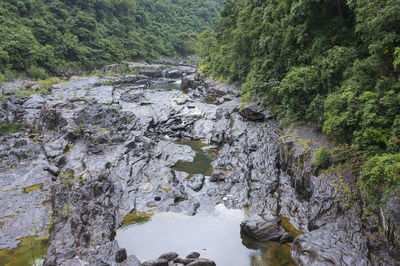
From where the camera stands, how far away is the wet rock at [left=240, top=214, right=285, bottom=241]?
1138 cm

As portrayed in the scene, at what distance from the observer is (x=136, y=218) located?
13.5 m

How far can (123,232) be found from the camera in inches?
494

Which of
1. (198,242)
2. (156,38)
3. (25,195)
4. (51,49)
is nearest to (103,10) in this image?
(156,38)

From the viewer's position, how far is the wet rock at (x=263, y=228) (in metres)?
11.4

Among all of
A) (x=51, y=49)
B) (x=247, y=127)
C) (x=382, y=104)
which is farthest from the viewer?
(x=51, y=49)

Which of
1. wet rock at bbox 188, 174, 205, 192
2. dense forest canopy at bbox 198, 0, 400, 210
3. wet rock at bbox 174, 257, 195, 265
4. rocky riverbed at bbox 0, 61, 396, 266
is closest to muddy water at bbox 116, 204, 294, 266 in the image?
rocky riverbed at bbox 0, 61, 396, 266

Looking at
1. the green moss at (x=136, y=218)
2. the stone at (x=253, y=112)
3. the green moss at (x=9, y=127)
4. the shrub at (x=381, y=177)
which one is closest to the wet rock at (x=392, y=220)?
the shrub at (x=381, y=177)

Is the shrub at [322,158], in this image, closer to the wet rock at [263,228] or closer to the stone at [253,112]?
the wet rock at [263,228]

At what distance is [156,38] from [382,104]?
86451 millimetres

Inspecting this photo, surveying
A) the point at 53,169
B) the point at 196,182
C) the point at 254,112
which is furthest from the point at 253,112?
the point at 53,169

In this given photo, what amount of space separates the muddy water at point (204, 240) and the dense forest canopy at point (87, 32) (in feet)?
136

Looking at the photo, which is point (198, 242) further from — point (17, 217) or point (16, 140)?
point (16, 140)

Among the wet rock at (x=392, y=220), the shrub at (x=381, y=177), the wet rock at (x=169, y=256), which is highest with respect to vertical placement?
the shrub at (x=381, y=177)

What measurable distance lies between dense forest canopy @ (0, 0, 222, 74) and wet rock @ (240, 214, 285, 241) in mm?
44747
